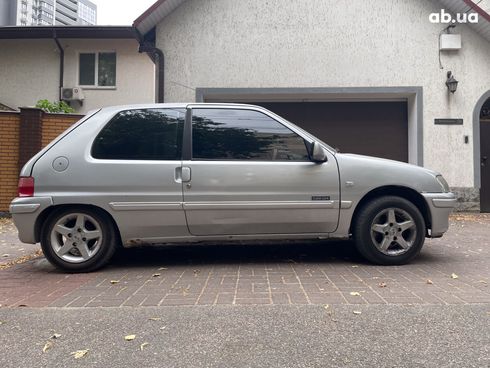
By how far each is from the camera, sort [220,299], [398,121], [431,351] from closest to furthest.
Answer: [431,351]
[220,299]
[398,121]

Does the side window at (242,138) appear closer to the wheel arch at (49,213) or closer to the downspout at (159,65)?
the wheel arch at (49,213)

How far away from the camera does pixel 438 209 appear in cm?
489

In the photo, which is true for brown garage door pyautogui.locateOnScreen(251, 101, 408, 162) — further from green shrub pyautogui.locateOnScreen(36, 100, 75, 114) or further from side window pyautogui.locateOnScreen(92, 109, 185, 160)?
side window pyautogui.locateOnScreen(92, 109, 185, 160)

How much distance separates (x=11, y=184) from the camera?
A: 962 centimetres

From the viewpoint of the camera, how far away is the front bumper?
488 cm

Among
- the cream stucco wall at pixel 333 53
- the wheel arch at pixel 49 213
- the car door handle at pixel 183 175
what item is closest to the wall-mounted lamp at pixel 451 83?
the cream stucco wall at pixel 333 53

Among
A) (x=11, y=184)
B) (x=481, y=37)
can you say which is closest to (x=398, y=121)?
(x=481, y=37)

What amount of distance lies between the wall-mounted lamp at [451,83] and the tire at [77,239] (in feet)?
27.6

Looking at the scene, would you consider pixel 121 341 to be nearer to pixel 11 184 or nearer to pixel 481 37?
pixel 11 184

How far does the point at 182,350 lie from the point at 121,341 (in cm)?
45

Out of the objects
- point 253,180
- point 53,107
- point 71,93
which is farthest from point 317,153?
point 71,93

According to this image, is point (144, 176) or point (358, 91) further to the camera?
point (358, 91)

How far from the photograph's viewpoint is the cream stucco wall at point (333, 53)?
9.98 m

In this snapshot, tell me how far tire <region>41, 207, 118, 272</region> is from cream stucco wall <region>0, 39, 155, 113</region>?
11062mm
